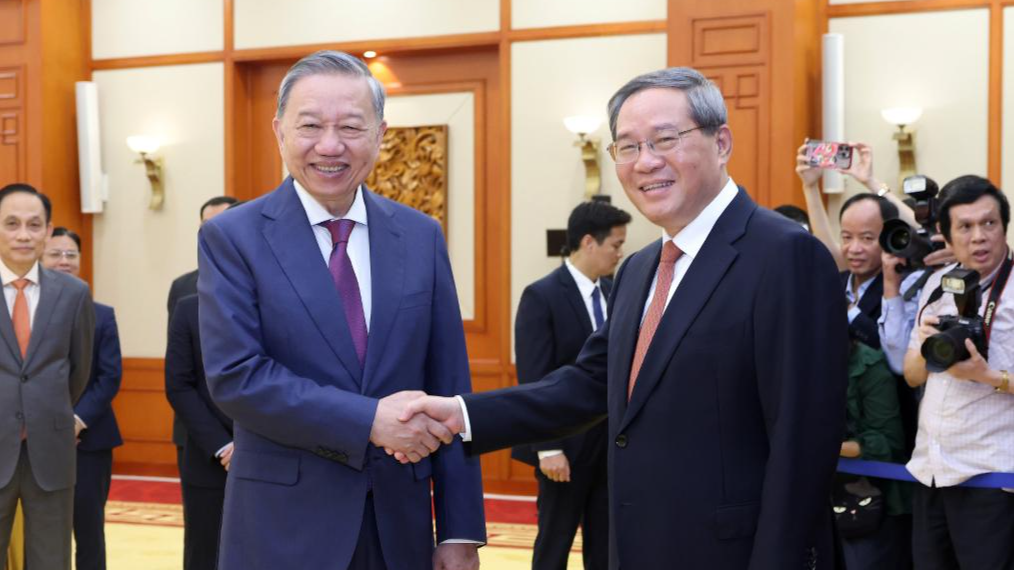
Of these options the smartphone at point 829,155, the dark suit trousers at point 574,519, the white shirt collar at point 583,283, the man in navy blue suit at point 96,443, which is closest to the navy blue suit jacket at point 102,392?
the man in navy blue suit at point 96,443

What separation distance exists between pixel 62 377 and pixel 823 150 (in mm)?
3058

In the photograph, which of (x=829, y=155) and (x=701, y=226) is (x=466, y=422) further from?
(x=829, y=155)

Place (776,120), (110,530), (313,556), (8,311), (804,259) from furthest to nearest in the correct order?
1. (776,120)
2. (110,530)
3. (8,311)
4. (313,556)
5. (804,259)

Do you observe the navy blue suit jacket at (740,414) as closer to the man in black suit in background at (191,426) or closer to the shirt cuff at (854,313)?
the shirt cuff at (854,313)

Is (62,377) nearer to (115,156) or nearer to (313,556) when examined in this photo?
(313,556)

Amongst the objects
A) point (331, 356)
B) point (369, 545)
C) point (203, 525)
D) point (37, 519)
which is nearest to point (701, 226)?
point (331, 356)

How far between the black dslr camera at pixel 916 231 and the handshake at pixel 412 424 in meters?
2.05

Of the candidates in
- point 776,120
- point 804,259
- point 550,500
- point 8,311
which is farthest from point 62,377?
point 776,120

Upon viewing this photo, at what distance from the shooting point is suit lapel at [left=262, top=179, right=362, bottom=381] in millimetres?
2107

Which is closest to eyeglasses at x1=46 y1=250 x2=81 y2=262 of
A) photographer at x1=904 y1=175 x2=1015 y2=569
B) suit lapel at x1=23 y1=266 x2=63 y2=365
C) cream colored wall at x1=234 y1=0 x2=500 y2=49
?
suit lapel at x1=23 y1=266 x2=63 y2=365

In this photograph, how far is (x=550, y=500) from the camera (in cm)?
438

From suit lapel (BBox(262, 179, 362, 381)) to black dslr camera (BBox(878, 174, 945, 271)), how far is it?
2195mm

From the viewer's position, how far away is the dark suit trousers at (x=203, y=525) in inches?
162

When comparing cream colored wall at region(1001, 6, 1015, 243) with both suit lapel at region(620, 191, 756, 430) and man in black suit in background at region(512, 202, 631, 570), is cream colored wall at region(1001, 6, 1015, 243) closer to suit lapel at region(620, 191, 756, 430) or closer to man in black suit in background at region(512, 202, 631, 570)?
man in black suit in background at region(512, 202, 631, 570)
